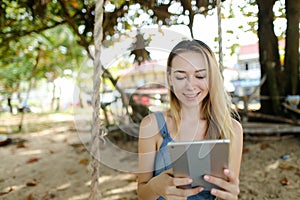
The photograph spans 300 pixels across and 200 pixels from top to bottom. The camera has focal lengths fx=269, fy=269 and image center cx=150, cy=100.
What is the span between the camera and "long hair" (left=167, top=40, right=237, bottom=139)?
1.94 ft

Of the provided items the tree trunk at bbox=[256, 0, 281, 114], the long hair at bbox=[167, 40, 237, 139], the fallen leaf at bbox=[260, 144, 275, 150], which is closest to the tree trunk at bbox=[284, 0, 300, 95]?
the tree trunk at bbox=[256, 0, 281, 114]

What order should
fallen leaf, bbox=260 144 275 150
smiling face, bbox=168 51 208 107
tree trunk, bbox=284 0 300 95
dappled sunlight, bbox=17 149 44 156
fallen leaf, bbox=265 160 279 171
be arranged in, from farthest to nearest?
dappled sunlight, bbox=17 149 44 156 < fallen leaf, bbox=260 144 275 150 < fallen leaf, bbox=265 160 279 171 < tree trunk, bbox=284 0 300 95 < smiling face, bbox=168 51 208 107

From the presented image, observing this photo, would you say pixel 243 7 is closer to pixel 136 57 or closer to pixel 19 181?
pixel 136 57

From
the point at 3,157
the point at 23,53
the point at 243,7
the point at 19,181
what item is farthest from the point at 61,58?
the point at 243,7

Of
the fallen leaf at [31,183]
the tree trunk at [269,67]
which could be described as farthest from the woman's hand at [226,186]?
the fallen leaf at [31,183]

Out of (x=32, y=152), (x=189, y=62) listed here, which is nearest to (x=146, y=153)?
(x=189, y=62)

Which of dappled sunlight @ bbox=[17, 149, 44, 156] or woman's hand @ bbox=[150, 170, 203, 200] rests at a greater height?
woman's hand @ bbox=[150, 170, 203, 200]

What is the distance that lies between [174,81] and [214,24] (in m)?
0.33

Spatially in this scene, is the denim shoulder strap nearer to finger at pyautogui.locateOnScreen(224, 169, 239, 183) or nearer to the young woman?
the young woman

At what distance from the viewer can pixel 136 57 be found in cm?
72

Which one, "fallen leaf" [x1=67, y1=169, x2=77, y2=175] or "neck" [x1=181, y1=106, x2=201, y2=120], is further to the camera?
"fallen leaf" [x1=67, y1=169, x2=77, y2=175]

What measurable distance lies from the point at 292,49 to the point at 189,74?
132cm

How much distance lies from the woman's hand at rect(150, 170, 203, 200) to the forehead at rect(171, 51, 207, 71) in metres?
0.23

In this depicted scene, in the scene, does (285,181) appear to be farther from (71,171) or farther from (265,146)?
(71,171)
